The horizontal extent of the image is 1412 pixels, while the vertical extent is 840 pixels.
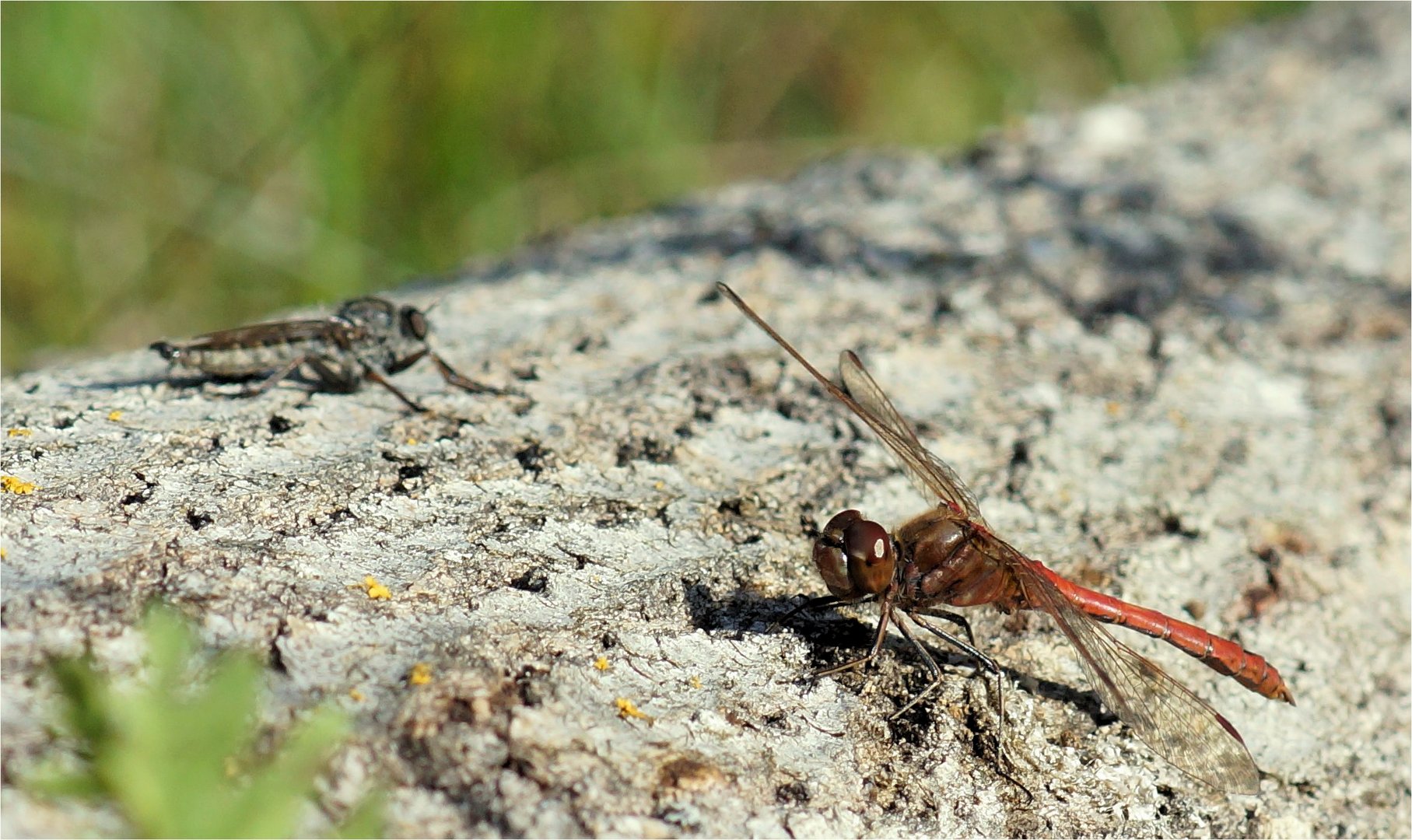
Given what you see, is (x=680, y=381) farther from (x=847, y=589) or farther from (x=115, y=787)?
(x=115, y=787)

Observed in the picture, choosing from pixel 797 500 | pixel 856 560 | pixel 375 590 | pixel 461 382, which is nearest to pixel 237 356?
pixel 461 382

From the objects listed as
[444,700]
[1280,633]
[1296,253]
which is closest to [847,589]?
[444,700]

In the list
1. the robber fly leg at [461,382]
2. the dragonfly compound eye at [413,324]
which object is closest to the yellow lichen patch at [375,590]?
the robber fly leg at [461,382]

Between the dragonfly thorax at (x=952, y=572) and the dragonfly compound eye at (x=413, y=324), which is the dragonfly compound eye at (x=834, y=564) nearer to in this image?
the dragonfly thorax at (x=952, y=572)

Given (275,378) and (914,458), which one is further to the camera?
(275,378)

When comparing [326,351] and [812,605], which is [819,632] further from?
[326,351]
